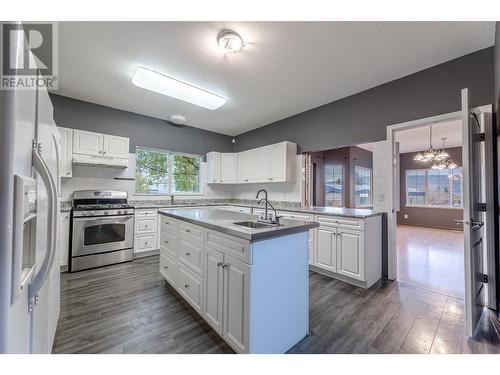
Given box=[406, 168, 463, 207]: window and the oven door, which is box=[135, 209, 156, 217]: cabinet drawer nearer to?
the oven door

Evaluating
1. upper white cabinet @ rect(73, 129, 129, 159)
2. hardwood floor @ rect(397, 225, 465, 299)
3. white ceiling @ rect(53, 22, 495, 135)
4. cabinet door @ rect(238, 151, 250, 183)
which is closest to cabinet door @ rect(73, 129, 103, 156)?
upper white cabinet @ rect(73, 129, 129, 159)

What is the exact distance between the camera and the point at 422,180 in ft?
24.4

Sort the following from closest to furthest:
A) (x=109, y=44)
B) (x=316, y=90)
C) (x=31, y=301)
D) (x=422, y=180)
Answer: (x=31, y=301), (x=109, y=44), (x=316, y=90), (x=422, y=180)

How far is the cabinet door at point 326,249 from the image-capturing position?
114 inches

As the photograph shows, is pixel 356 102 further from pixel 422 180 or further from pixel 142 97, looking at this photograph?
pixel 422 180

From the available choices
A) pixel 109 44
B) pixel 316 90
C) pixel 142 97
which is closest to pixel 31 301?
pixel 109 44

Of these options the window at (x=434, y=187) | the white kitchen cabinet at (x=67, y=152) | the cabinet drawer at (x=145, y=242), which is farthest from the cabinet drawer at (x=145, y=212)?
the window at (x=434, y=187)

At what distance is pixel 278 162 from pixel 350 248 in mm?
2087

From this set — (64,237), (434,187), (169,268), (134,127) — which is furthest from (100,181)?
(434,187)

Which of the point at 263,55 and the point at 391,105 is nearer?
the point at 263,55

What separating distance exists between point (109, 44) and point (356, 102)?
10.7ft

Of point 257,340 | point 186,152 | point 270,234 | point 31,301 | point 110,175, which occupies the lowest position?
point 257,340

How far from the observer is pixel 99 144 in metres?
3.50

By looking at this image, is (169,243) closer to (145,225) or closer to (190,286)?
(190,286)
